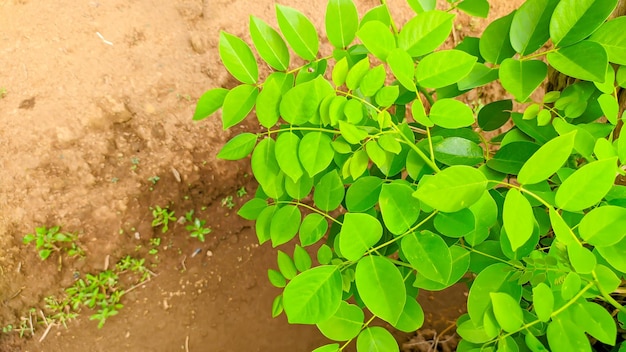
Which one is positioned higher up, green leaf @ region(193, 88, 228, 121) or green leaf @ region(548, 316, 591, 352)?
green leaf @ region(193, 88, 228, 121)

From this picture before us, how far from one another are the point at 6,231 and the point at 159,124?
89 cm

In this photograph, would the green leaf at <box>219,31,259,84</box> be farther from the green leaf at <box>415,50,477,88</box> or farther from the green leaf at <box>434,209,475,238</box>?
the green leaf at <box>434,209,475,238</box>

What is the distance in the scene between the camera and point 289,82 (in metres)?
0.88

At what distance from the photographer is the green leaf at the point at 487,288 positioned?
72 cm

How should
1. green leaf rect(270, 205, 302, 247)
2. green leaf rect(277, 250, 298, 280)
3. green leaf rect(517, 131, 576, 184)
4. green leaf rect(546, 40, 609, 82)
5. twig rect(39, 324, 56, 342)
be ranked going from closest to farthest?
green leaf rect(517, 131, 576, 184)
green leaf rect(546, 40, 609, 82)
green leaf rect(270, 205, 302, 247)
green leaf rect(277, 250, 298, 280)
twig rect(39, 324, 56, 342)

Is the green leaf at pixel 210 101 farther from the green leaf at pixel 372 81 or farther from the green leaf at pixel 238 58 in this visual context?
the green leaf at pixel 372 81

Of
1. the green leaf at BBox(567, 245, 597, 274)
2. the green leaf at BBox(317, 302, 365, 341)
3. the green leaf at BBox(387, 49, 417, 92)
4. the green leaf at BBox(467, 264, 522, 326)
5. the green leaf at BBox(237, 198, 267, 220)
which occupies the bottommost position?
the green leaf at BBox(317, 302, 365, 341)

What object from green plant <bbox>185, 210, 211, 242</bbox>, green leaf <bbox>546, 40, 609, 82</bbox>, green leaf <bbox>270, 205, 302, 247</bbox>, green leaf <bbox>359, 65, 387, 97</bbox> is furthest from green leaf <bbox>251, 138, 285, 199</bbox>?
green plant <bbox>185, 210, 211, 242</bbox>

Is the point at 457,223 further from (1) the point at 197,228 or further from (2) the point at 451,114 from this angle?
(1) the point at 197,228

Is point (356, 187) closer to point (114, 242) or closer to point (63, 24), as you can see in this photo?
point (114, 242)

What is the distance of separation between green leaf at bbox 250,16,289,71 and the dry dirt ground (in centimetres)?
134

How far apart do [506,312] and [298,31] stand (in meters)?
0.63

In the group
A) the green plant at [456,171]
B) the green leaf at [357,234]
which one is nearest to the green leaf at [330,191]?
the green plant at [456,171]

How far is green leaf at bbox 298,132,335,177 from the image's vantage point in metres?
0.77
